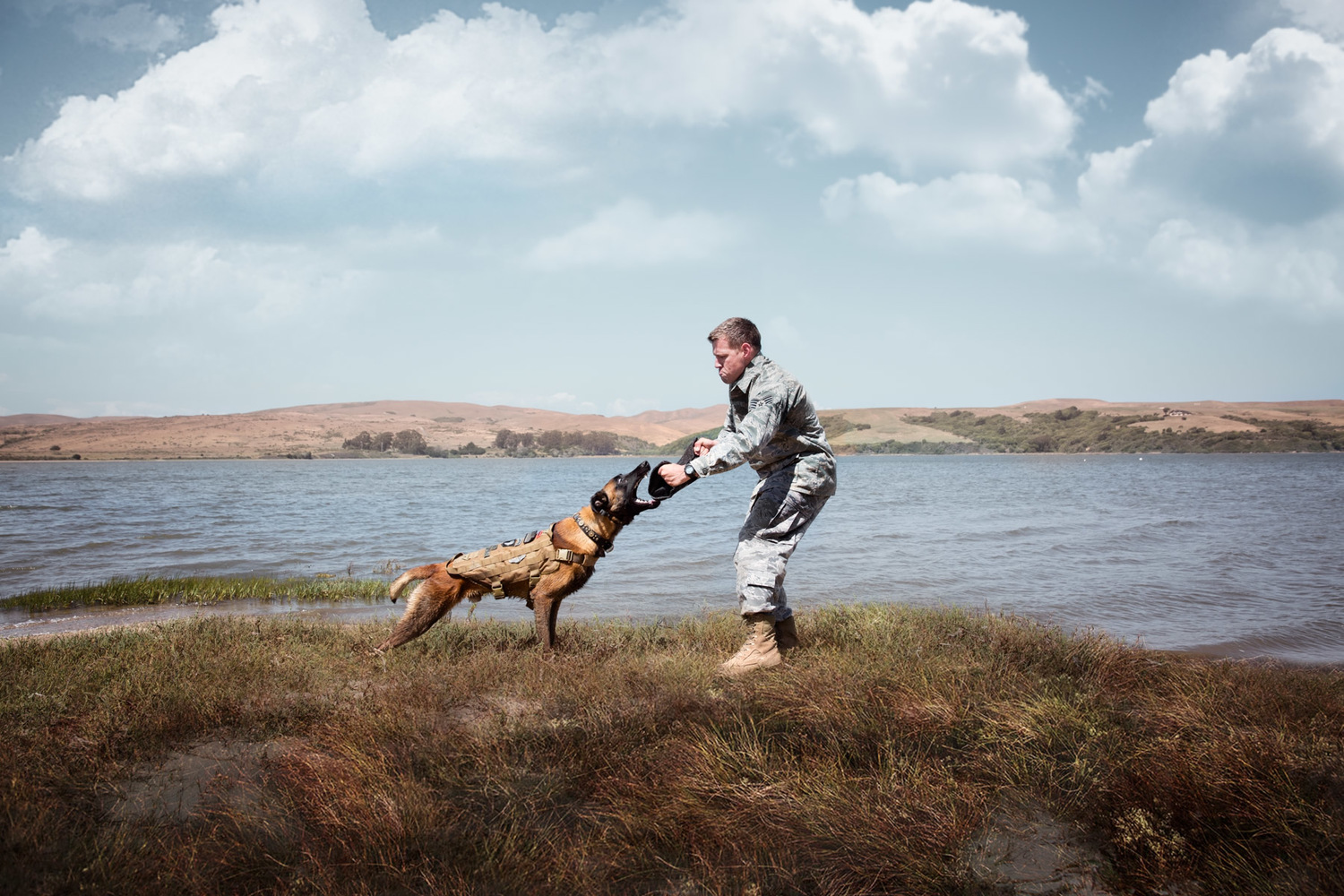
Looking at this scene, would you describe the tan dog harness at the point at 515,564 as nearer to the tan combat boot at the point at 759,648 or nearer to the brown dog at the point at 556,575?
the brown dog at the point at 556,575

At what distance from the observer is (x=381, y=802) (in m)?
2.85

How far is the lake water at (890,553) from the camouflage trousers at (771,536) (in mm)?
4118

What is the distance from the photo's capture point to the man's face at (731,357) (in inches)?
198

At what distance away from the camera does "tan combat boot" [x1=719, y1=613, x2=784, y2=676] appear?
5.31m

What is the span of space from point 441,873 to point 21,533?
70.7ft

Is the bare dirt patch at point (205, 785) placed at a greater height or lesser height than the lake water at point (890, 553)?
greater

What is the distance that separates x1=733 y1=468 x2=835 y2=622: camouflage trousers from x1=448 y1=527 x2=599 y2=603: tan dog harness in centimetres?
118

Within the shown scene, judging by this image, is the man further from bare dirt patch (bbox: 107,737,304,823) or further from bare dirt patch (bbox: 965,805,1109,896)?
bare dirt patch (bbox: 107,737,304,823)

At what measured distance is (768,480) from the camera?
5336mm

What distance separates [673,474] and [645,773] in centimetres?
176

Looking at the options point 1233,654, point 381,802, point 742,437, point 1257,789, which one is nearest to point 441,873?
point 381,802

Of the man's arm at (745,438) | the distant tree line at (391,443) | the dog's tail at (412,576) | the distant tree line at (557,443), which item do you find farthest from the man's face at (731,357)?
the distant tree line at (557,443)

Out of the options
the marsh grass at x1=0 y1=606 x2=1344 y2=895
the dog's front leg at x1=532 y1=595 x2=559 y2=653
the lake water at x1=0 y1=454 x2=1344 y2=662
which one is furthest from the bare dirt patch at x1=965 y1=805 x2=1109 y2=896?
the lake water at x1=0 y1=454 x2=1344 y2=662

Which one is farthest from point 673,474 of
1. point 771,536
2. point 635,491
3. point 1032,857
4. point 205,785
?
point 205,785
